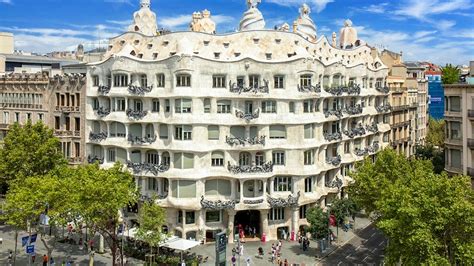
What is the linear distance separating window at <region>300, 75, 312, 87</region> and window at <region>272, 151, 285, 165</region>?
9.54 m

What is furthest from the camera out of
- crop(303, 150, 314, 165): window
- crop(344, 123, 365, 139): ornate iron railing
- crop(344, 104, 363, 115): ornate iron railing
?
crop(344, 123, 365, 139): ornate iron railing

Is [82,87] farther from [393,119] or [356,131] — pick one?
[393,119]

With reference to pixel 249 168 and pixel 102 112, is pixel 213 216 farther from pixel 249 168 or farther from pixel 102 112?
pixel 102 112

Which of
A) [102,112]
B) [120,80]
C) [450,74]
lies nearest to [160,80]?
[120,80]

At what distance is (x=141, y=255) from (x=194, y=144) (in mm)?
14842

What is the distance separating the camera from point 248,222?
233ft

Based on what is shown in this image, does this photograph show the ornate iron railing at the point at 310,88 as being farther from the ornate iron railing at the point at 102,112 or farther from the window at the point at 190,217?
the ornate iron railing at the point at 102,112

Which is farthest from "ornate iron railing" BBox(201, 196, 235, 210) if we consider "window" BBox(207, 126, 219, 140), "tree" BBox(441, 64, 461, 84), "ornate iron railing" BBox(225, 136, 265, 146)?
"tree" BBox(441, 64, 461, 84)

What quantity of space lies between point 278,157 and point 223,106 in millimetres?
9955

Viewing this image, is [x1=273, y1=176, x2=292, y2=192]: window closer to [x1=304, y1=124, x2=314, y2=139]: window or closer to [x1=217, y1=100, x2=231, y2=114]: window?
[x1=304, y1=124, x2=314, y2=139]: window

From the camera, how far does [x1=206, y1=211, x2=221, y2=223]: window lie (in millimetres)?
67062

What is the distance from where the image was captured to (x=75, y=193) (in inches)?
1944

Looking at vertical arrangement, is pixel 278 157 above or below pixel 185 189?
above

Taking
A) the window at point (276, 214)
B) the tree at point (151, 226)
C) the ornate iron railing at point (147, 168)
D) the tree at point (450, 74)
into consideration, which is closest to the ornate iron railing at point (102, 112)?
the ornate iron railing at point (147, 168)
